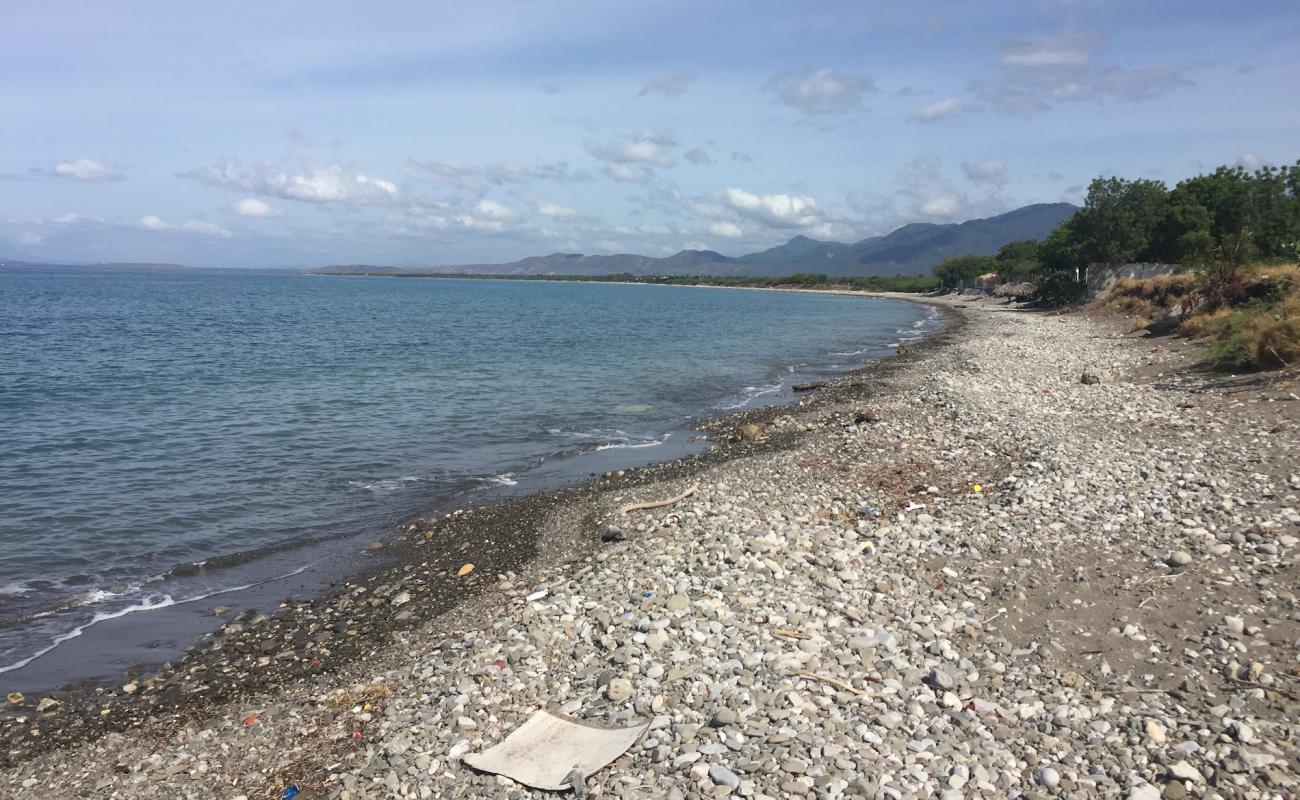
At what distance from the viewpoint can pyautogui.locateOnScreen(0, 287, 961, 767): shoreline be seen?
8586 mm

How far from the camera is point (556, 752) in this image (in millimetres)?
6719

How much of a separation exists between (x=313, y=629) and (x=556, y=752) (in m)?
5.49

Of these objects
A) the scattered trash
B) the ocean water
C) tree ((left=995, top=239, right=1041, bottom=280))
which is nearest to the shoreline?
the ocean water

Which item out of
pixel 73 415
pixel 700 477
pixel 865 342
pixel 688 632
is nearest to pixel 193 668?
pixel 688 632

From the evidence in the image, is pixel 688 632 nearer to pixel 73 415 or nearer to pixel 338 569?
pixel 338 569

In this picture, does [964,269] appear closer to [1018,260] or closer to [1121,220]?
[1018,260]

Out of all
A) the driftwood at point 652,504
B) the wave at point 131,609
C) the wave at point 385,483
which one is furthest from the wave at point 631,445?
the wave at point 131,609

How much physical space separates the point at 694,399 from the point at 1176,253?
2112 inches

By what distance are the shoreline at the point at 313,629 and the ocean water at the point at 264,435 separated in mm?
1182

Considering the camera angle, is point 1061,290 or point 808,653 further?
point 1061,290

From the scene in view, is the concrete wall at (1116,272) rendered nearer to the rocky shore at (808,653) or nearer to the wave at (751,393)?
the wave at (751,393)

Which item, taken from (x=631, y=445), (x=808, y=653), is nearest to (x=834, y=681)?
(x=808, y=653)

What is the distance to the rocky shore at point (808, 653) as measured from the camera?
249 inches

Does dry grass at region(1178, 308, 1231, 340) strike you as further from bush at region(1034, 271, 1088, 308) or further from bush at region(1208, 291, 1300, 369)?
bush at region(1034, 271, 1088, 308)
